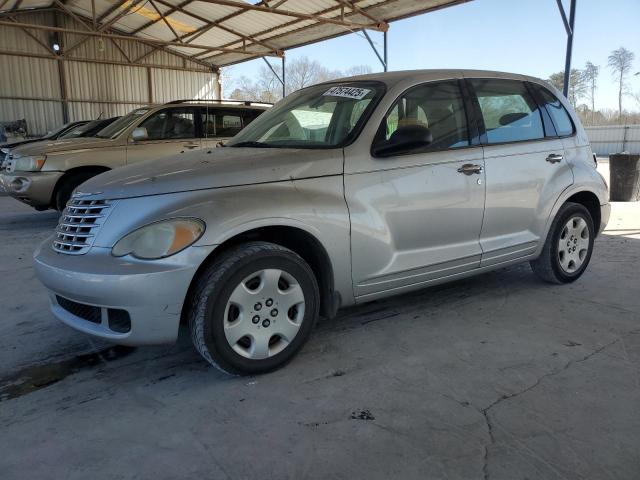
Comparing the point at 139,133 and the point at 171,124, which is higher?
the point at 171,124

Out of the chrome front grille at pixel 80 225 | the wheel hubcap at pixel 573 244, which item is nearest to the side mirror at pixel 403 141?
the chrome front grille at pixel 80 225

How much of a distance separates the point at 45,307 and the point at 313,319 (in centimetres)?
242

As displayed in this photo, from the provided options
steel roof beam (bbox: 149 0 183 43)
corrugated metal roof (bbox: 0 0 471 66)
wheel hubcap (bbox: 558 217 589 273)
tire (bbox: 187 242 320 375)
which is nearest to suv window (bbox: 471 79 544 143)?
wheel hubcap (bbox: 558 217 589 273)

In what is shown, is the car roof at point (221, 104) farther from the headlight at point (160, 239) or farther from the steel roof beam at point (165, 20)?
the steel roof beam at point (165, 20)

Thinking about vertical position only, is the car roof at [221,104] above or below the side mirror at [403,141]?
above

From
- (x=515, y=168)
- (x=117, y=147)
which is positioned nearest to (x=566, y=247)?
(x=515, y=168)

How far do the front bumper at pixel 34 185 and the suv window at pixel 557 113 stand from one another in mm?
6328

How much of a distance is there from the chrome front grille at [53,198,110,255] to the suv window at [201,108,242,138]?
552cm

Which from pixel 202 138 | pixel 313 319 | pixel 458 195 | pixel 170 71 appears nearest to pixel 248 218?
pixel 313 319

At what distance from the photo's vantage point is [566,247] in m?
4.48

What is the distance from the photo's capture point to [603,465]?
6.98 ft

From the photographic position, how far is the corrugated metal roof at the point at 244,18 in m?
14.5

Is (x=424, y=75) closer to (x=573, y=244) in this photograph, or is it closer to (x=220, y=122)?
(x=573, y=244)

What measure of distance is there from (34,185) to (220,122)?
9.55 feet
